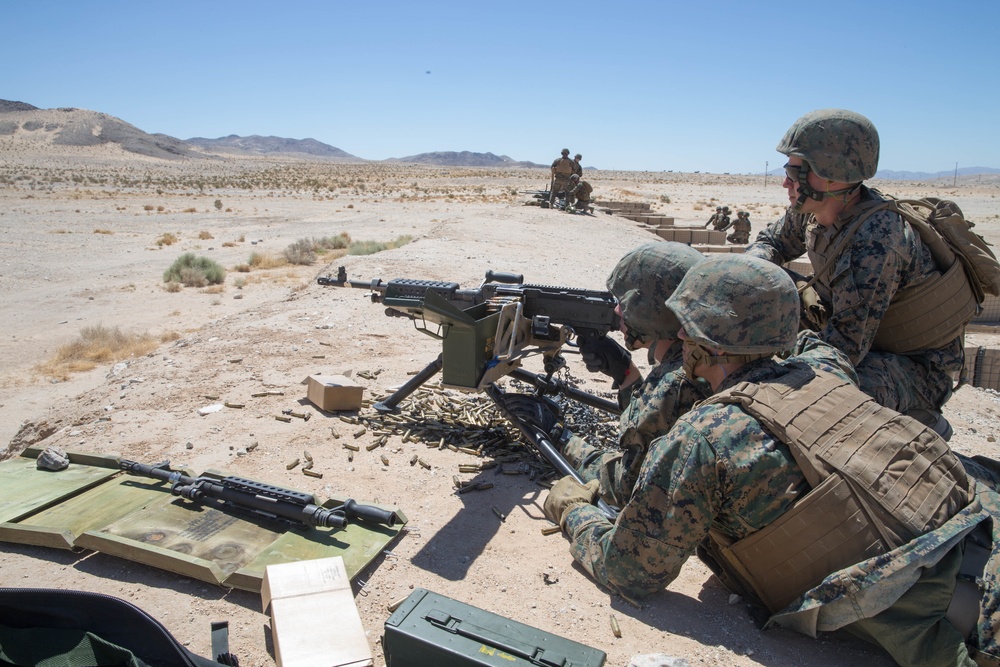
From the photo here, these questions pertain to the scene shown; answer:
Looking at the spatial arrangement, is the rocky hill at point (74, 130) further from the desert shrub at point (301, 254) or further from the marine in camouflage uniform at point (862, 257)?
the marine in camouflage uniform at point (862, 257)

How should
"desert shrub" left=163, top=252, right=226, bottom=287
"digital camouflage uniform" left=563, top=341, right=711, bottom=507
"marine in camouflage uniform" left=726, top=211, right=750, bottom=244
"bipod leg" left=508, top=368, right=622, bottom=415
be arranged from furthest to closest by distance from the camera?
"marine in camouflage uniform" left=726, top=211, right=750, bottom=244 → "desert shrub" left=163, top=252, right=226, bottom=287 → "bipod leg" left=508, top=368, right=622, bottom=415 → "digital camouflage uniform" left=563, top=341, right=711, bottom=507

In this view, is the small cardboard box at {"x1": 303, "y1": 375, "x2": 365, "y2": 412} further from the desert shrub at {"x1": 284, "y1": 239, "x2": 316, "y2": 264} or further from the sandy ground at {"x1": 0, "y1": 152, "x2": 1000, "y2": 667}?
the desert shrub at {"x1": 284, "y1": 239, "x2": 316, "y2": 264}

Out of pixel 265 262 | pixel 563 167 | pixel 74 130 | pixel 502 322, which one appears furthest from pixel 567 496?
pixel 74 130

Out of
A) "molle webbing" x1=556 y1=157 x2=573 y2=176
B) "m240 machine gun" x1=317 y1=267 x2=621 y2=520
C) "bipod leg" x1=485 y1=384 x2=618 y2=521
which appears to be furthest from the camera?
"molle webbing" x1=556 y1=157 x2=573 y2=176

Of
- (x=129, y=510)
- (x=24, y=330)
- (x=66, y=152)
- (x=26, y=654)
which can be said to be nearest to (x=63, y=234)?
(x=24, y=330)

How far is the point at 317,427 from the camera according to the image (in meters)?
5.73

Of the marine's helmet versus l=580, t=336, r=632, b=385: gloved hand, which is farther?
l=580, t=336, r=632, b=385: gloved hand

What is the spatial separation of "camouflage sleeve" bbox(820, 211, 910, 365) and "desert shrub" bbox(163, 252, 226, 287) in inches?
534

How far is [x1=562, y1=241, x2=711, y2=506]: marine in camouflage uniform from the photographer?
3.43 meters

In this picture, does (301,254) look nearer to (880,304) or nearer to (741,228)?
(741,228)

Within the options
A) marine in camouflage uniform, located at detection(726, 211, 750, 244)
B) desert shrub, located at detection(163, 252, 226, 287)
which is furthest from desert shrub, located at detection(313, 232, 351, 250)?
marine in camouflage uniform, located at detection(726, 211, 750, 244)

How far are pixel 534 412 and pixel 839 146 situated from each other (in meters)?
2.50

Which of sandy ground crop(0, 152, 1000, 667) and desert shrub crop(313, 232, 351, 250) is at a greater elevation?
desert shrub crop(313, 232, 351, 250)

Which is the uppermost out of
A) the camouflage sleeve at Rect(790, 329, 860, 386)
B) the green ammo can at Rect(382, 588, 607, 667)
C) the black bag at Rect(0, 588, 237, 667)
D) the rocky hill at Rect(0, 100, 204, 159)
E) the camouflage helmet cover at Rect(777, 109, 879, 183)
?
the rocky hill at Rect(0, 100, 204, 159)
